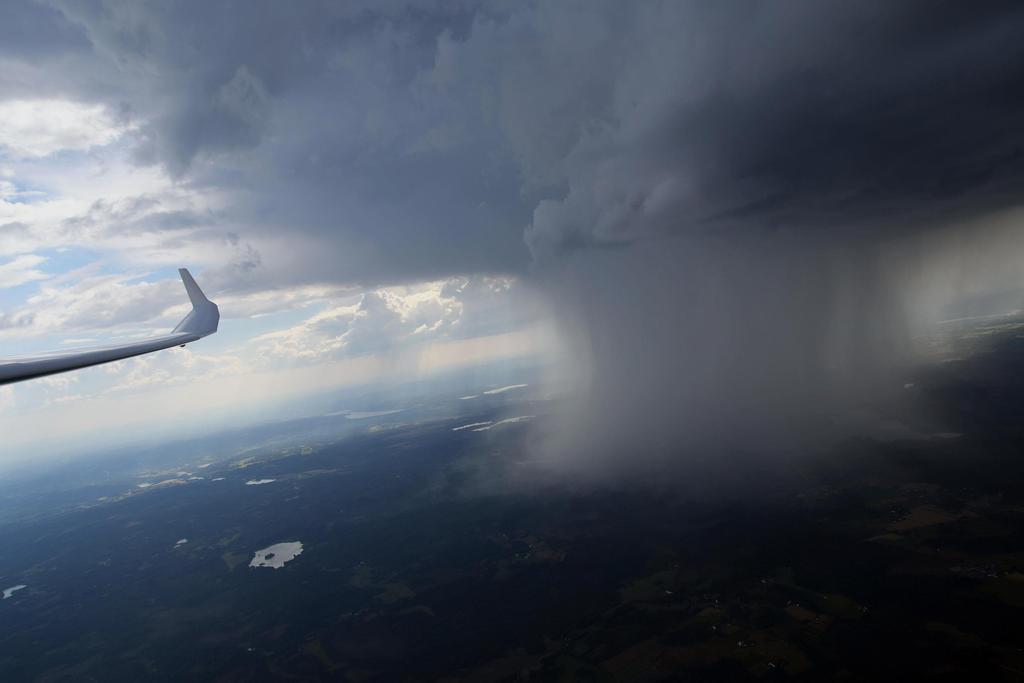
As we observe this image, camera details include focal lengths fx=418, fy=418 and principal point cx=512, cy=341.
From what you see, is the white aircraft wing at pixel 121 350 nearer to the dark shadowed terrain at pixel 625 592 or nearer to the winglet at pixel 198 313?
the winglet at pixel 198 313

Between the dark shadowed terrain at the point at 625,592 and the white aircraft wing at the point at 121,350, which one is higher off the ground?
the white aircraft wing at the point at 121,350

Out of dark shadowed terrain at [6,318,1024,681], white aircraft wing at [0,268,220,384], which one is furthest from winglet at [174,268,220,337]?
dark shadowed terrain at [6,318,1024,681]

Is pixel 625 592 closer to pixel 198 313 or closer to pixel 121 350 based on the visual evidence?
pixel 198 313

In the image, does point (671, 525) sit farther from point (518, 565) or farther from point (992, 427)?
point (992, 427)

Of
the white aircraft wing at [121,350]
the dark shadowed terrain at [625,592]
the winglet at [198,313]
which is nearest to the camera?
the white aircraft wing at [121,350]

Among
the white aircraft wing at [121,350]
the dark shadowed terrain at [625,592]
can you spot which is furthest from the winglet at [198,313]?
the dark shadowed terrain at [625,592]

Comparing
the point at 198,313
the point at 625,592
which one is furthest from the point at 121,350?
the point at 625,592

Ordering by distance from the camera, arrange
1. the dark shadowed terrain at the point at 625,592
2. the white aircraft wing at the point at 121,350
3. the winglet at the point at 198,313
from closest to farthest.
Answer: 1. the white aircraft wing at the point at 121,350
2. the winglet at the point at 198,313
3. the dark shadowed terrain at the point at 625,592
